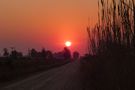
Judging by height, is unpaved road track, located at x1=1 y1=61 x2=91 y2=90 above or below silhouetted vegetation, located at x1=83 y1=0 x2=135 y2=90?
below

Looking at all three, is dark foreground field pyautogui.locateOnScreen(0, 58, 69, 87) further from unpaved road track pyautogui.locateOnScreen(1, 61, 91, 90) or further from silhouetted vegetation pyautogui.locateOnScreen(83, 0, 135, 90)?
silhouetted vegetation pyautogui.locateOnScreen(83, 0, 135, 90)

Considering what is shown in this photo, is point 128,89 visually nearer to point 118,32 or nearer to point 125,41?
point 125,41

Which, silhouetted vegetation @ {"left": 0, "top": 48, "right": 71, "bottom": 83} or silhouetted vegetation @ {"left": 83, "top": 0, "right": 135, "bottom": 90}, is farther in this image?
silhouetted vegetation @ {"left": 0, "top": 48, "right": 71, "bottom": 83}

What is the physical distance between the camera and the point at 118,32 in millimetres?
8695

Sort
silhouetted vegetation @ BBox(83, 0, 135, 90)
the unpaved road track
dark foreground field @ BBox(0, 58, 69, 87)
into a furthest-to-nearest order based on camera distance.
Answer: dark foreground field @ BBox(0, 58, 69, 87), the unpaved road track, silhouetted vegetation @ BBox(83, 0, 135, 90)

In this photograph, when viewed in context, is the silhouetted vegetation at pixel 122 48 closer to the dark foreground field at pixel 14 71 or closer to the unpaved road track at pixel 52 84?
the unpaved road track at pixel 52 84

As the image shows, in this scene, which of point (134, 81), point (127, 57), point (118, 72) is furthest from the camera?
point (118, 72)

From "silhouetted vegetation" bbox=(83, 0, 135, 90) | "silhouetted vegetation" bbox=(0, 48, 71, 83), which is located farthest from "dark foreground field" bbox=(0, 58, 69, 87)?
"silhouetted vegetation" bbox=(83, 0, 135, 90)

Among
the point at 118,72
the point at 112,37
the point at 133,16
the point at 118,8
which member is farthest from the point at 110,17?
the point at 133,16

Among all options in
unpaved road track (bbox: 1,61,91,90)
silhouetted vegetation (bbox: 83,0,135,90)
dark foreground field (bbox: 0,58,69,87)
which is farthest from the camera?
dark foreground field (bbox: 0,58,69,87)

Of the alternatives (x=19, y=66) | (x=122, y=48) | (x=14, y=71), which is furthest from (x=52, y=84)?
(x=19, y=66)

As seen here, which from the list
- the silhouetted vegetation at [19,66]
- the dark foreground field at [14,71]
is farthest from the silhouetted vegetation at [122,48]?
the silhouetted vegetation at [19,66]

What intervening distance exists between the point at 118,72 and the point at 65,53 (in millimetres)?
179769

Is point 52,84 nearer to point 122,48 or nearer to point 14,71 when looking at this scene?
point 122,48
